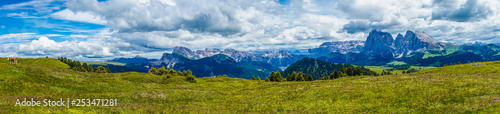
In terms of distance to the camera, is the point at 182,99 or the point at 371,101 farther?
the point at 182,99

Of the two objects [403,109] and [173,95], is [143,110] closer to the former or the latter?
[173,95]

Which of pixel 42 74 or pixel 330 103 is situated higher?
pixel 42 74

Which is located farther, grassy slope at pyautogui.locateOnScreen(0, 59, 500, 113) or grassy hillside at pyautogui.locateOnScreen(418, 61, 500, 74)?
grassy hillside at pyautogui.locateOnScreen(418, 61, 500, 74)

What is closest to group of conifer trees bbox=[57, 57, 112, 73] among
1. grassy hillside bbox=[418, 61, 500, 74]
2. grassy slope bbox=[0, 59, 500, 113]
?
grassy slope bbox=[0, 59, 500, 113]

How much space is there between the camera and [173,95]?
113 feet

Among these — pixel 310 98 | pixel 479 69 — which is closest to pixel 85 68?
pixel 310 98

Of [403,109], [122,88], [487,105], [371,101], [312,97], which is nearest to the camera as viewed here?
[487,105]

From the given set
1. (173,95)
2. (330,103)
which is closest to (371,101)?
(330,103)

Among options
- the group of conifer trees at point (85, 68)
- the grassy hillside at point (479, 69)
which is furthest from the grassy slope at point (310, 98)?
the group of conifer trees at point (85, 68)

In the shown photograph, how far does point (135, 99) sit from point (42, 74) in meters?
Result: 22.6

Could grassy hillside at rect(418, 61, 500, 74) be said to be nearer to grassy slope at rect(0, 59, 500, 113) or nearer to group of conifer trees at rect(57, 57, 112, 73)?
grassy slope at rect(0, 59, 500, 113)

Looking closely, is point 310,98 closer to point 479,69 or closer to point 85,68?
point 479,69

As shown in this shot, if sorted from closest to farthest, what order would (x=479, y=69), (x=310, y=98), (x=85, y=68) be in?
(x=310, y=98) < (x=479, y=69) < (x=85, y=68)

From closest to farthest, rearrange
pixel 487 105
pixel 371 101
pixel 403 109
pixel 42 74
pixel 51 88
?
pixel 487 105, pixel 403 109, pixel 371 101, pixel 51 88, pixel 42 74
